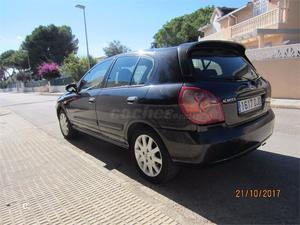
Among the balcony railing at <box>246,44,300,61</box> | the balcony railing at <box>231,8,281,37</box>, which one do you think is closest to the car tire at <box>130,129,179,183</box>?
the balcony railing at <box>246,44,300,61</box>

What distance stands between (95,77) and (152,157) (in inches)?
83.8

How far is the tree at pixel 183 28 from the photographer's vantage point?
147 feet

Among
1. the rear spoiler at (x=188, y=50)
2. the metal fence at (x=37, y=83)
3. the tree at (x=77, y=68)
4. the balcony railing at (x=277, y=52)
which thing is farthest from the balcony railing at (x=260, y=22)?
the metal fence at (x=37, y=83)

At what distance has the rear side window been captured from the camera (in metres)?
3.44

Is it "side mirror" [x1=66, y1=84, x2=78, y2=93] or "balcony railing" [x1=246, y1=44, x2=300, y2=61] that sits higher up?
"balcony railing" [x1=246, y1=44, x2=300, y2=61]

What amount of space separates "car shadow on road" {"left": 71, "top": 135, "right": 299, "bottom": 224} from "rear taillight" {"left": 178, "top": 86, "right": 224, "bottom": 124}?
540 millimetres

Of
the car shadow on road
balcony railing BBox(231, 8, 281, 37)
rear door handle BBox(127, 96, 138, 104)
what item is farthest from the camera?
balcony railing BBox(231, 8, 281, 37)

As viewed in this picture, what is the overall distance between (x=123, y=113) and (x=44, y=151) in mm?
2513

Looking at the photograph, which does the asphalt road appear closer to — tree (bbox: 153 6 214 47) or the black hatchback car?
the black hatchback car

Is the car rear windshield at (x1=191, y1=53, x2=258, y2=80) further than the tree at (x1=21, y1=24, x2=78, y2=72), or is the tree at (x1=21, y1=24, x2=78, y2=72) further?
the tree at (x1=21, y1=24, x2=78, y2=72)

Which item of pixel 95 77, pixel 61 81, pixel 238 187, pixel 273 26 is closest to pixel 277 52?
pixel 273 26
